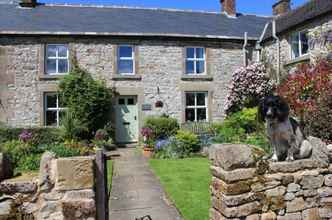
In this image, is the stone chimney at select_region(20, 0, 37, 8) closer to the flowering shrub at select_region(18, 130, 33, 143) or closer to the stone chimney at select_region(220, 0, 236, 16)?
the flowering shrub at select_region(18, 130, 33, 143)

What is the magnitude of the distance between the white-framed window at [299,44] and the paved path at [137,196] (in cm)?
955

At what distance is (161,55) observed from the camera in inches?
672

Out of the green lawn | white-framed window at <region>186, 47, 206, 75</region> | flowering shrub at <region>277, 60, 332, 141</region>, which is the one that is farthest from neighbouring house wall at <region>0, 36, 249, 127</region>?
the green lawn

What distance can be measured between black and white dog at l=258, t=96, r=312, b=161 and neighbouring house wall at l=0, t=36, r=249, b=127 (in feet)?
39.7

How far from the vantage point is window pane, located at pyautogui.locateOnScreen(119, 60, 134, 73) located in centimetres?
1684

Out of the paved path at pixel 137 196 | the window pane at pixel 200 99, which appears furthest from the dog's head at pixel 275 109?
the window pane at pixel 200 99

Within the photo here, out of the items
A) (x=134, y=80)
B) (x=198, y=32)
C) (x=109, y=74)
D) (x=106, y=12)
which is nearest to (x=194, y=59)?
(x=198, y=32)

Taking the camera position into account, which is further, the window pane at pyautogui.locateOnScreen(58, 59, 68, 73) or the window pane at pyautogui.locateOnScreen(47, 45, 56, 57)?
the window pane at pyautogui.locateOnScreen(58, 59, 68, 73)

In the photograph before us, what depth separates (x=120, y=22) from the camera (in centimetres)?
1789

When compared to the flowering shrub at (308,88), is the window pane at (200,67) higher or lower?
higher

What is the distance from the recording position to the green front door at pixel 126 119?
1653 centimetres

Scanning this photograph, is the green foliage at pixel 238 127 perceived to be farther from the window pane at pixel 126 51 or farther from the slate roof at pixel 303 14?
the window pane at pixel 126 51

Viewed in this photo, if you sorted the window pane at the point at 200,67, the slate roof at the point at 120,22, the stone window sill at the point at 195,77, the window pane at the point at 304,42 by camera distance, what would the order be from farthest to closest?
the window pane at the point at 200,67 → the stone window sill at the point at 195,77 → the slate roof at the point at 120,22 → the window pane at the point at 304,42

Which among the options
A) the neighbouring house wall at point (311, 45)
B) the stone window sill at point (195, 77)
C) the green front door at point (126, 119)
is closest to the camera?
the neighbouring house wall at point (311, 45)
